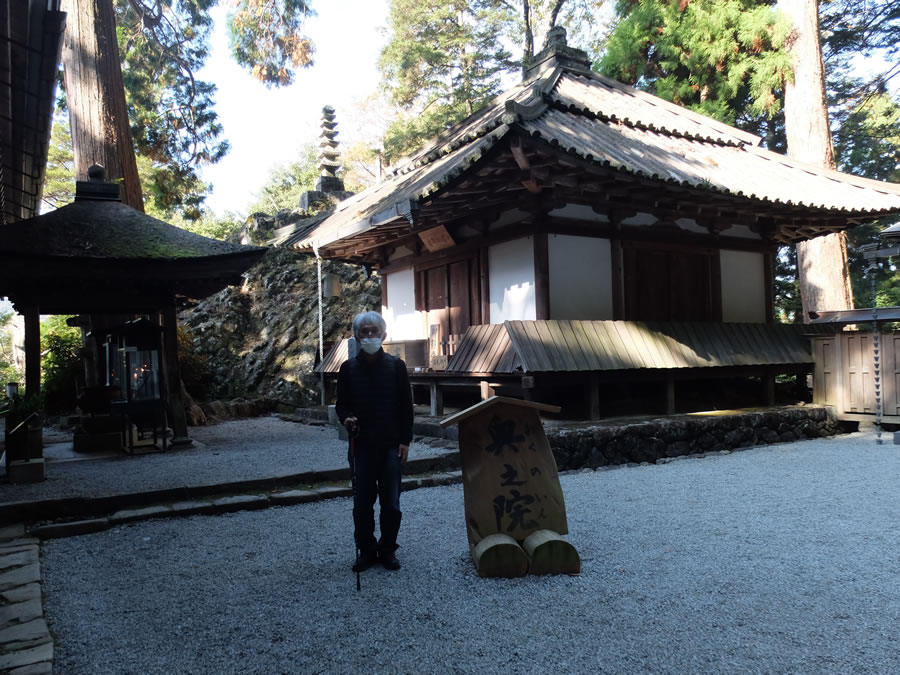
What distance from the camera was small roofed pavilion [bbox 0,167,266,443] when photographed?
23.3ft

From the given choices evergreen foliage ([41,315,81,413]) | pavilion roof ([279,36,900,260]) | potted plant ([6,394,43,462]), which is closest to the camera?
potted plant ([6,394,43,462])

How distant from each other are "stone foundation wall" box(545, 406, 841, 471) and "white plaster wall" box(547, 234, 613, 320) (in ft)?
6.07

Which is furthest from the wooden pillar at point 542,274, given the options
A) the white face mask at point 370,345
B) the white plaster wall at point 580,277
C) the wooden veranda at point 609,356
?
the white face mask at point 370,345

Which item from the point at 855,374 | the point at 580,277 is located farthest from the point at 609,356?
the point at 855,374

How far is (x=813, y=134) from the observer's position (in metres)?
12.3

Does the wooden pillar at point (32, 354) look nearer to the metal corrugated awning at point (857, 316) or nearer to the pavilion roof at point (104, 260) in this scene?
the pavilion roof at point (104, 260)

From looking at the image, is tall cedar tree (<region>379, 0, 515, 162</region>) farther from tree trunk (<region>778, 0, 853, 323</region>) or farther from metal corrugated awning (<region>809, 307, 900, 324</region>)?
metal corrugated awning (<region>809, 307, 900, 324</region>)

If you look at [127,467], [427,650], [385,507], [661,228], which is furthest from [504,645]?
[661,228]

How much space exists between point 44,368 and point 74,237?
7763mm

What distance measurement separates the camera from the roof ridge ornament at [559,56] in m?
11.7

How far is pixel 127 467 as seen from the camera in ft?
22.6

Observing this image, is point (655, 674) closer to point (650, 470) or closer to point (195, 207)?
point (650, 470)

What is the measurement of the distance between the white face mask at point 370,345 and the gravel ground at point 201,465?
2.79 meters

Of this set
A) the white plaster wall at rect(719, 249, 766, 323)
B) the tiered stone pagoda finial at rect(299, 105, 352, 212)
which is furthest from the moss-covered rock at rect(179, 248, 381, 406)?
the white plaster wall at rect(719, 249, 766, 323)
